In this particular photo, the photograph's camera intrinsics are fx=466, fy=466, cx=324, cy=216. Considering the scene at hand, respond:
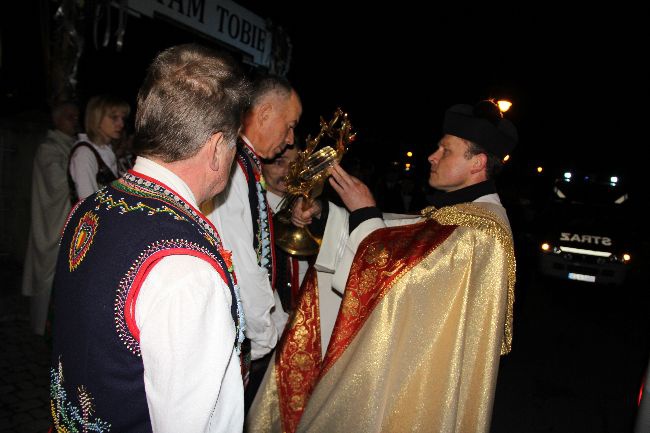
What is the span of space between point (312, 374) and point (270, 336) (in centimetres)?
76

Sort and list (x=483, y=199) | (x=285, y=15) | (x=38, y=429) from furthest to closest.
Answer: (x=285, y=15)
(x=38, y=429)
(x=483, y=199)

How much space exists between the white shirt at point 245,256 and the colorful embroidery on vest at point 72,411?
916 mm

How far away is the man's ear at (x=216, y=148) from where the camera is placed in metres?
1.21

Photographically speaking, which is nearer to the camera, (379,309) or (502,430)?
(379,309)

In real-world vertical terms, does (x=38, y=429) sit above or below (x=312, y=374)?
below

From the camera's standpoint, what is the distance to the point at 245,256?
213cm

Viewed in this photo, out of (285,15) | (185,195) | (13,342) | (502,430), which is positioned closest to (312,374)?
(185,195)

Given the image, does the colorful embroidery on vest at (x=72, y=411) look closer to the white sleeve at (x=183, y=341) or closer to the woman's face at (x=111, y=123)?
the white sleeve at (x=183, y=341)

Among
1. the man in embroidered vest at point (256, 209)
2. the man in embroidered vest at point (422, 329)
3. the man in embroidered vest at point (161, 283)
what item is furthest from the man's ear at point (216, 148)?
the man in embroidered vest at point (422, 329)

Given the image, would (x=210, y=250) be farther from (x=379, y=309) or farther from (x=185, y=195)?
(x=379, y=309)

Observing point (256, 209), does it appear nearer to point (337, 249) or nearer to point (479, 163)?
point (337, 249)

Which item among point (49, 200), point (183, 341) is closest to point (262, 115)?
point (183, 341)

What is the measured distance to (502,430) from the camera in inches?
162

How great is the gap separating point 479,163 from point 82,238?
82.8 inches
